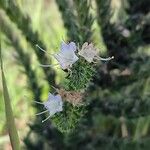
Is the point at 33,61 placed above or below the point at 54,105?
above

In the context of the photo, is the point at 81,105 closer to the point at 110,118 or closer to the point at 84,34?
the point at 84,34

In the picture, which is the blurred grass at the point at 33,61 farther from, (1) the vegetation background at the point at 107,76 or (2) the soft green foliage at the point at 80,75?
(2) the soft green foliage at the point at 80,75

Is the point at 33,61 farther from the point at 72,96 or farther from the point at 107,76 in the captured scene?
the point at 72,96

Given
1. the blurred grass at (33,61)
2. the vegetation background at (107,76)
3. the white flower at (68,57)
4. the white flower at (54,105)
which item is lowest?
the white flower at (54,105)

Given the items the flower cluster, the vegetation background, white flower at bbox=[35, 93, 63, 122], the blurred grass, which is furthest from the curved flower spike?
the blurred grass

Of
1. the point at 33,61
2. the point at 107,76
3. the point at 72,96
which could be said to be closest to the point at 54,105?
the point at 72,96

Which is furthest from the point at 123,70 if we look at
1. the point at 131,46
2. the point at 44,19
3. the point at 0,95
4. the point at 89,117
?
the point at 44,19

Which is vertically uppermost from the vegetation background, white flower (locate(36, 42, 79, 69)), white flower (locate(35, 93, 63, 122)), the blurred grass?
the blurred grass

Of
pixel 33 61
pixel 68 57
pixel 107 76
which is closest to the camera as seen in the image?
pixel 68 57

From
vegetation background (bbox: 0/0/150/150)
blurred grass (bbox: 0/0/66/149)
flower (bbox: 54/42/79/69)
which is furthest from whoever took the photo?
blurred grass (bbox: 0/0/66/149)

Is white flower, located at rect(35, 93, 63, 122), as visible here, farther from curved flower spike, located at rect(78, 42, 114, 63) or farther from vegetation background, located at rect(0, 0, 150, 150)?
vegetation background, located at rect(0, 0, 150, 150)

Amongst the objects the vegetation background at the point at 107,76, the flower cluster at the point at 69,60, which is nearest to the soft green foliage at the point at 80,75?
the flower cluster at the point at 69,60
